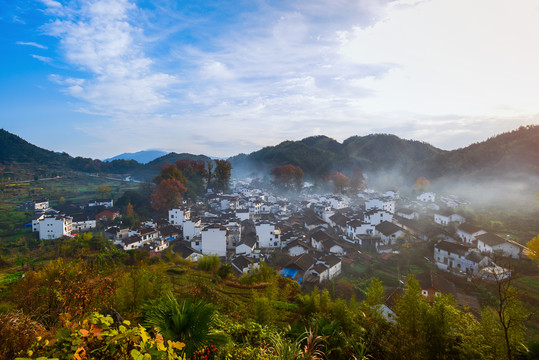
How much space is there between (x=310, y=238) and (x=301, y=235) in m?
1.35

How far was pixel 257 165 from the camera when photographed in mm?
103688

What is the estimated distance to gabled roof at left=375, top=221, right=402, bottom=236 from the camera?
27080 millimetres

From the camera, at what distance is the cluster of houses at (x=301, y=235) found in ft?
67.4

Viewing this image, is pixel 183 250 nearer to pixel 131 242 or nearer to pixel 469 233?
pixel 131 242

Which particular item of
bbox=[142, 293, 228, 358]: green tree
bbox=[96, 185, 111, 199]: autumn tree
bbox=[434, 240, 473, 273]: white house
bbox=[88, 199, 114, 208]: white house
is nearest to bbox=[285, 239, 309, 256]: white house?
bbox=[434, 240, 473, 273]: white house

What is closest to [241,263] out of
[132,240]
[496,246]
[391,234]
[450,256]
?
[132,240]

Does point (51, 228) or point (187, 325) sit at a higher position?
point (187, 325)

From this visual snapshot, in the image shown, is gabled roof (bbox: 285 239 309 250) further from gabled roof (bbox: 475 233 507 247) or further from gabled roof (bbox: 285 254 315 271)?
gabled roof (bbox: 475 233 507 247)

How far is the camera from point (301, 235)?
2858 cm

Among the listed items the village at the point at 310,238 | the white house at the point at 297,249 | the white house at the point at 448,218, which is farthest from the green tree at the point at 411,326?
the white house at the point at 448,218

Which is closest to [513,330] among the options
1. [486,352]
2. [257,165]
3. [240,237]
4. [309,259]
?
[486,352]

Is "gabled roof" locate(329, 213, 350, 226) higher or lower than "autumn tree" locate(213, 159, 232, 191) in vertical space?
lower

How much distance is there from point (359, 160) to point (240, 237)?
72.1 metres

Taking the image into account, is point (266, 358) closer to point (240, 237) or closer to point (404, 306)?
point (404, 306)
